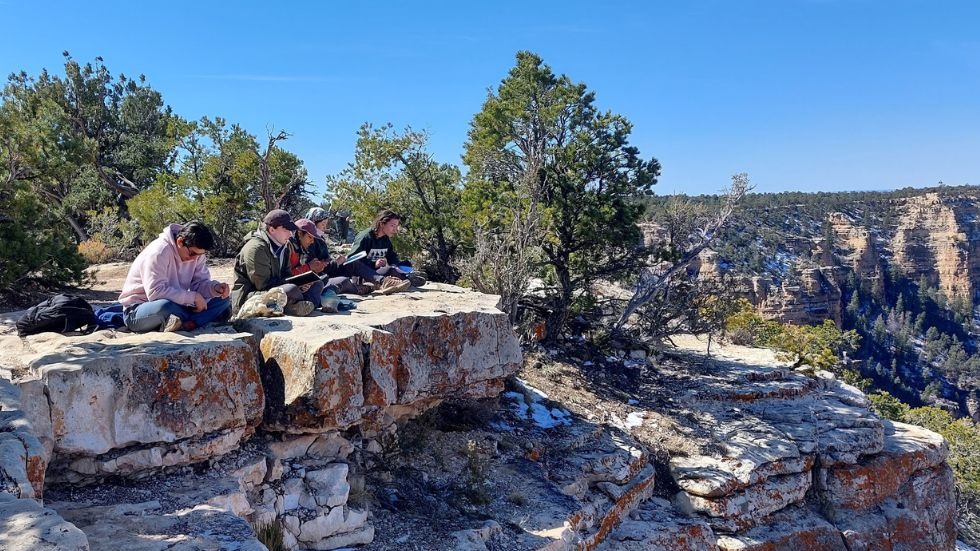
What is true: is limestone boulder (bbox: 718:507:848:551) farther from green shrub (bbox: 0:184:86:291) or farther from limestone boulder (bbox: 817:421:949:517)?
green shrub (bbox: 0:184:86:291)

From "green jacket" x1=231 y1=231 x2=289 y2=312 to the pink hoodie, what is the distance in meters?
0.55

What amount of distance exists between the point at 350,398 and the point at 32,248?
Answer: 610cm

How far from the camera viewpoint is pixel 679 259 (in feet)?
34.6

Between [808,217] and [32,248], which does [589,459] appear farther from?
[808,217]

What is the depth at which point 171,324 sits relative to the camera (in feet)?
14.9

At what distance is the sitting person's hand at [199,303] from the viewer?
474 centimetres

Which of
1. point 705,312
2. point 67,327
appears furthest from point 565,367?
point 67,327

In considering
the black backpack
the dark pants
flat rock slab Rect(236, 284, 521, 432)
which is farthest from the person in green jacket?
the black backpack

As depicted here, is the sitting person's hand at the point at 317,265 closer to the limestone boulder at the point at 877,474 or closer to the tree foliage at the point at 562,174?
the tree foliage at the point at 562,174

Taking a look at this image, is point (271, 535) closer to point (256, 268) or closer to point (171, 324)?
point (171, 324)

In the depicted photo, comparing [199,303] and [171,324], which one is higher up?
[199,303]

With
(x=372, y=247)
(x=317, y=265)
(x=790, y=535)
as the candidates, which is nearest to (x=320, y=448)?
(x=317, y=265)

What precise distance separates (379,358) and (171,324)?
148 centimetres

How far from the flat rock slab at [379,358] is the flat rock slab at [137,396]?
25 cm
